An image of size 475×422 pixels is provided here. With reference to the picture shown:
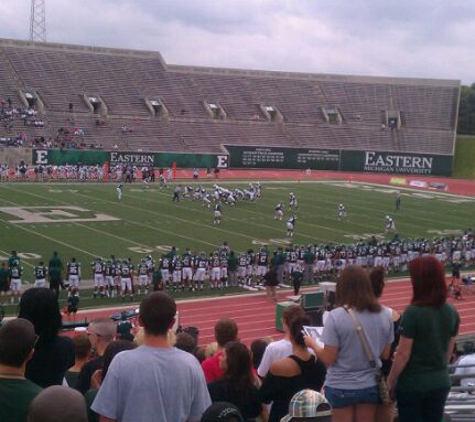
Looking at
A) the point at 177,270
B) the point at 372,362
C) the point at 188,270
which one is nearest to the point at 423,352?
the point at 372,362

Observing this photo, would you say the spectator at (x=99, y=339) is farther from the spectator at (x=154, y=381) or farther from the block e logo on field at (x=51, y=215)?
the block e logo on field at (x=51, y=215)

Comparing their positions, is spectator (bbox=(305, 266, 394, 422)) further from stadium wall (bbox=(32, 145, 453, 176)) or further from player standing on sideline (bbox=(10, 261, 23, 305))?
stadium wall (bbox=(32, 145, 453, 176))

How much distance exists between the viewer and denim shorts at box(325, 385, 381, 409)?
4.49 m

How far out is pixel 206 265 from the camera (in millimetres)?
20984

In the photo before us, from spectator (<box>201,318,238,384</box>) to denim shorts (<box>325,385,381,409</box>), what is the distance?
757mm

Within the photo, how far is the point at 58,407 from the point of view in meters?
2.80

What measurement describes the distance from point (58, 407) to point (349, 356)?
215cm

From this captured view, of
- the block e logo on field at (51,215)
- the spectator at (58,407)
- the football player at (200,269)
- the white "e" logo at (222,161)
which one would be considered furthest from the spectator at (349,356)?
the white "e" logo at (222,161)

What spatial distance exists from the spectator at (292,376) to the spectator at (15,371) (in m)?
1.46

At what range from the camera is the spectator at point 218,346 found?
4.92 metres

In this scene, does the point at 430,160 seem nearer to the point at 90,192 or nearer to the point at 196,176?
the point at 196,176

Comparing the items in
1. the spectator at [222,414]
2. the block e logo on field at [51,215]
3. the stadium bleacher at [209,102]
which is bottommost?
the block e logo on field at [51,215]

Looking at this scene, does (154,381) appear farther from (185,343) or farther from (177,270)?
(177,270)

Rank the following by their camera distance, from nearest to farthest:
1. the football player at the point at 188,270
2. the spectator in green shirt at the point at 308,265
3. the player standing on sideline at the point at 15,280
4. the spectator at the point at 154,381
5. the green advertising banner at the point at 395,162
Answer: the spectator at the point at 154,381 → the player standing on sideline at the point at 15,280 → the football player at the point at 188,270 → the spectator in green shirt at the point at 308,265 → the green advertising banner at the point at 395,162
